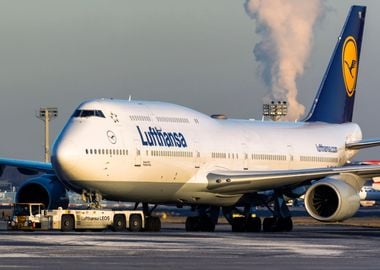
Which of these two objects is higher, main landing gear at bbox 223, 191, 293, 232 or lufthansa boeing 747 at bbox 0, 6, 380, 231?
lufthansa boeing 747 at bbox 0, 6, 380, 231

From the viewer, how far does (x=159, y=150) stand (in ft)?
171

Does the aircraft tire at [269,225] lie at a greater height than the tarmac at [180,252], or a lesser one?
lesser

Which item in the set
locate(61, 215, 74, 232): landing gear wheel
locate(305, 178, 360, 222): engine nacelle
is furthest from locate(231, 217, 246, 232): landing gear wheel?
locate(61, 215, 74, 232): landing gear wheel

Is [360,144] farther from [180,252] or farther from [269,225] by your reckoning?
[180,252]

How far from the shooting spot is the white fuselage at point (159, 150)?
163ft

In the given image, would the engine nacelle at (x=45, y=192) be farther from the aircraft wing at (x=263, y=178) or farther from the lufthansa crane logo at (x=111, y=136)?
the lufthansa crane logo at (x=111, y=136)

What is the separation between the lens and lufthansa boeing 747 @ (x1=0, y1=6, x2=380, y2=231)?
50184mm

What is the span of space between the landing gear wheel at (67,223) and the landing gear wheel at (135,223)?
8.82 feet

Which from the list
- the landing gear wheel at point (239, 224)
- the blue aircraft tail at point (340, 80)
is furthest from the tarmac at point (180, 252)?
the blue aircraft tail at point (340, 80)

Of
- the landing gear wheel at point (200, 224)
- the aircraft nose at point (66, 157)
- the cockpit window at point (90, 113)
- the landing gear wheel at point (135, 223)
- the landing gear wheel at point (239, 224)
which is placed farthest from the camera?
the landing gear wheel at point (200, 224)

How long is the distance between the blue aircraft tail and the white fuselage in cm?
429

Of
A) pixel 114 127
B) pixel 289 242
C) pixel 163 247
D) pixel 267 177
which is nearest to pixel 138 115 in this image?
pixel 114 127

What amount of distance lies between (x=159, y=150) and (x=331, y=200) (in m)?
7.90

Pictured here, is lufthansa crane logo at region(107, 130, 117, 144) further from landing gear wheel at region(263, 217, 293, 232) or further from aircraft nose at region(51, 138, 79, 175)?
landing gear wheel at region(263, 217, 293, 232)
